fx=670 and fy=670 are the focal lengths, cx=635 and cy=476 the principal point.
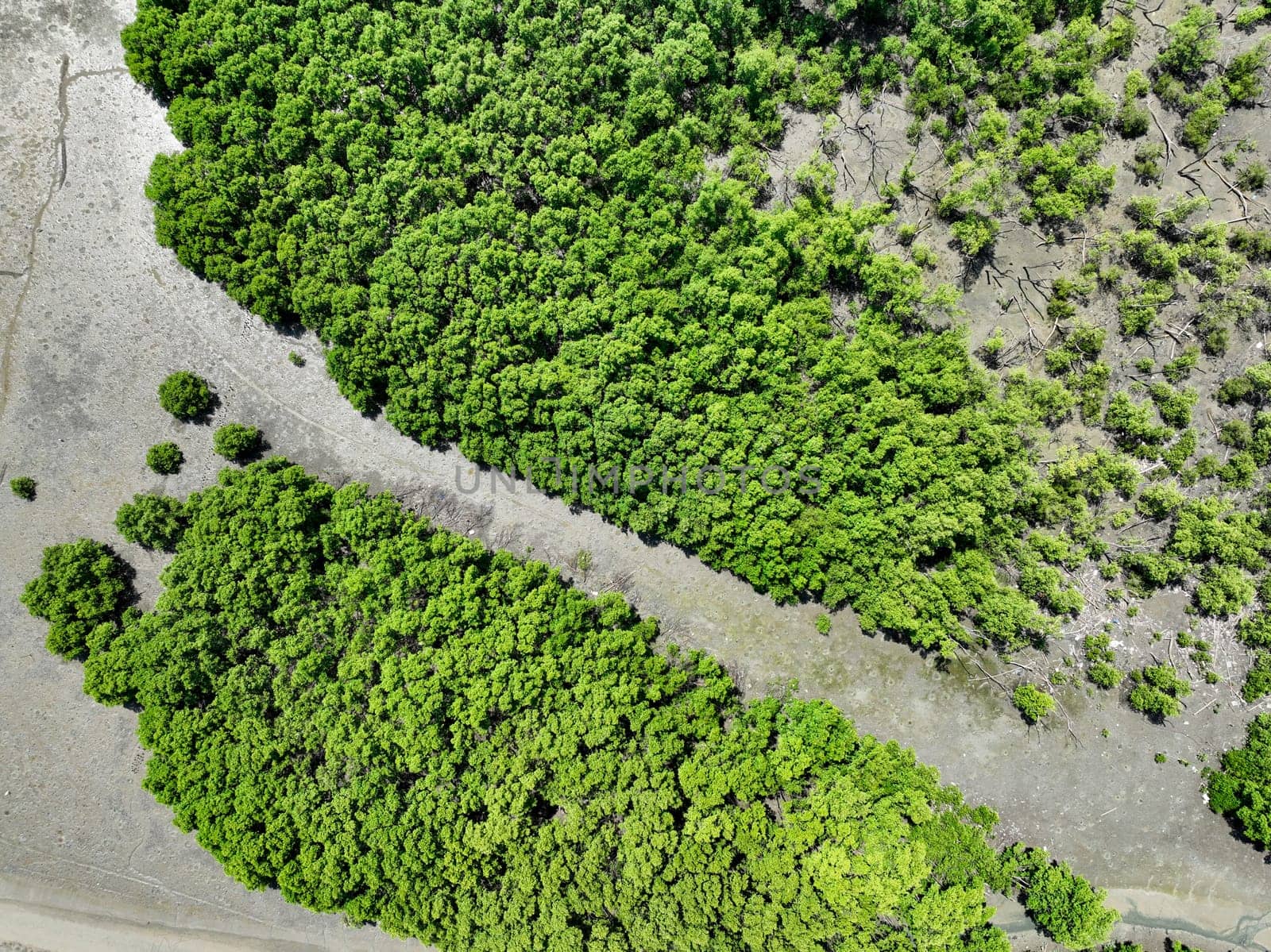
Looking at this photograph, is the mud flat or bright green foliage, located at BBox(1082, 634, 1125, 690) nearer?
bright green foliage, located at BBox(1082, 634, 1125, 690)

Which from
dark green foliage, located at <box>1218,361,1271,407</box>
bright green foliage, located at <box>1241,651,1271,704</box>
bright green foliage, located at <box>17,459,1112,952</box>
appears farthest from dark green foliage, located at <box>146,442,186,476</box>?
bright green foliage, located at <box>1241,651,1271,704</box>

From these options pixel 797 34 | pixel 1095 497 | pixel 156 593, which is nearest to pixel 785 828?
pixel 1095 497

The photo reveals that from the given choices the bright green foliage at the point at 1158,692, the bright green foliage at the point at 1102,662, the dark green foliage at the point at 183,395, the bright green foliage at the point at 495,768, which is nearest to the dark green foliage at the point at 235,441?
the dark green foliage at the point at 183,395

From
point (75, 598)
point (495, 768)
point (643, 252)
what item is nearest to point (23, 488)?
point (75, 598)

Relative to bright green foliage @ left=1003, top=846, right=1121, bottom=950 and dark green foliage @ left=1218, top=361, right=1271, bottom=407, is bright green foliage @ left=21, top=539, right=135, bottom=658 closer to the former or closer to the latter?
Answer: bright green foliage @ left=1003, top=846, right=1121, bottom=950

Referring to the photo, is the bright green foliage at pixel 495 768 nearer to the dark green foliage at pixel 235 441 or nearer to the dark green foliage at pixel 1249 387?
the dark green foliage at pixel 235 441
